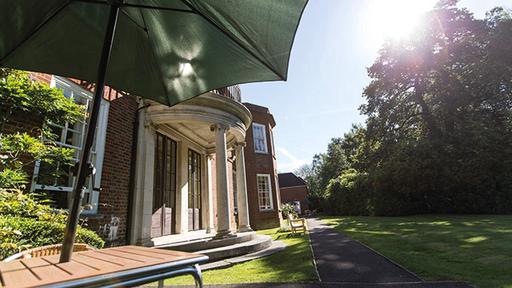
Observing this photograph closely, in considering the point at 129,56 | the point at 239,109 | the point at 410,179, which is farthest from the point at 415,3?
the point at 129,56

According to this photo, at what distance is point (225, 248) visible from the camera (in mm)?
6602

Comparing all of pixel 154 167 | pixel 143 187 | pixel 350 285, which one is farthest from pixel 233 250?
pixel 154 167

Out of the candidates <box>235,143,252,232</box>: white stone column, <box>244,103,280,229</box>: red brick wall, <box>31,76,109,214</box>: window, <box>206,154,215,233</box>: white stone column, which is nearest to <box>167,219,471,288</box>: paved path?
<box>235,143,252,232</box>: white stone column

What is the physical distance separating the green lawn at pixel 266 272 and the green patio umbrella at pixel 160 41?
3488mm

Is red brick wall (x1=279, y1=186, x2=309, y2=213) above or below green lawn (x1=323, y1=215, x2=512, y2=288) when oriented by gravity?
above

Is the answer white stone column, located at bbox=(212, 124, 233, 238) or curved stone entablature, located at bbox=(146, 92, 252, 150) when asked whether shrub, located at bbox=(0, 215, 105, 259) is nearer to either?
white stone column, located at bbox=(212, 124, 233, 238)

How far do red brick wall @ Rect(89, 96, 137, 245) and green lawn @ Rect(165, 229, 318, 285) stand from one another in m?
2.19

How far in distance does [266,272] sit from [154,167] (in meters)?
4.59

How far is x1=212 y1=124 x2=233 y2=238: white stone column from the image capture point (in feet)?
23.7

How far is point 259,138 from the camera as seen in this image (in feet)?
60.4

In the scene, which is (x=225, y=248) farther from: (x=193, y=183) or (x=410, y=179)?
(x=410, y=179)

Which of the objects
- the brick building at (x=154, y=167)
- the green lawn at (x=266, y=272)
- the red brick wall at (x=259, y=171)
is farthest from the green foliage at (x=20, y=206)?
the red brick wall at (x=259, y=171)

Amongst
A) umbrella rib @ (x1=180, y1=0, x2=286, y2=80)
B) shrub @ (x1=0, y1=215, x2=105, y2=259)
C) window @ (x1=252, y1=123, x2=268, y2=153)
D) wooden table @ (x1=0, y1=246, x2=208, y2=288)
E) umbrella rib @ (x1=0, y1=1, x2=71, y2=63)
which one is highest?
window @ (x1=252, y1=123, x2=268, y2=153)

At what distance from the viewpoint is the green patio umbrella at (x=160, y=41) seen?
2137mm
